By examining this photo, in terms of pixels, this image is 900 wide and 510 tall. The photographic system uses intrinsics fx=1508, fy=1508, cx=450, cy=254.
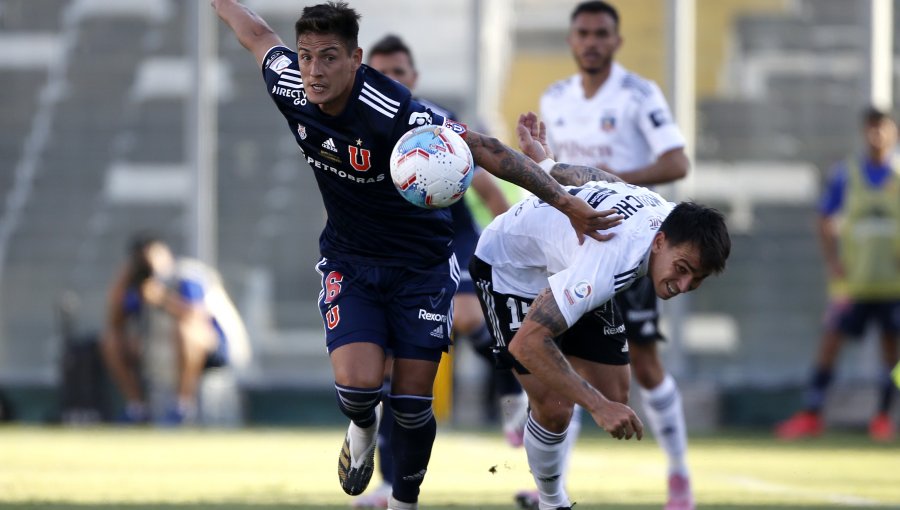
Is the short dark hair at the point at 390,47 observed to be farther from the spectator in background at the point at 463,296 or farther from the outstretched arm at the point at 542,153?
the outstretched arm at the point at 542,153

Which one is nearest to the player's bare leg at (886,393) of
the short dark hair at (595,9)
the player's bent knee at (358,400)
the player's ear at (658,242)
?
the short dark hair at (595,9)

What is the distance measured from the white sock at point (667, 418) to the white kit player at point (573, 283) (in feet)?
4.47

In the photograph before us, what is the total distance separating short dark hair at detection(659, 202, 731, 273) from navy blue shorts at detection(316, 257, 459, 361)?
3.70 feet

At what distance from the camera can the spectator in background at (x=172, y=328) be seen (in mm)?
14250

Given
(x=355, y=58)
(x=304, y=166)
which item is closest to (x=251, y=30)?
(x=355, y=58)

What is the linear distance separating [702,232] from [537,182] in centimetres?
64

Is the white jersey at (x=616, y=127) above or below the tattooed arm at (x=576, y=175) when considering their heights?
above

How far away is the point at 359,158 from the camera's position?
18.7ft

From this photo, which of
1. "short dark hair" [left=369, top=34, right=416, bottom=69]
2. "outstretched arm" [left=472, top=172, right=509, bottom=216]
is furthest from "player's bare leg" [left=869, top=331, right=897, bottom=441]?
"short dark hair" [left=369, top=34, right=416, bottom=69]

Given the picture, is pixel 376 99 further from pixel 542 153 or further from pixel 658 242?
pixel 658 242

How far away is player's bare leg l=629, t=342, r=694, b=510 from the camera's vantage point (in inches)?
281

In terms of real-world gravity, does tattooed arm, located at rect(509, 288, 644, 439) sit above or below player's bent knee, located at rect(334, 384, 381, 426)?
above

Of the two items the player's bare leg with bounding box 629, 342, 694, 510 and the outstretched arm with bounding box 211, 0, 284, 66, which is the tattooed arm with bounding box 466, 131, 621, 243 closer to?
the outstretched arm with bounding box 211, 0, 284, 66

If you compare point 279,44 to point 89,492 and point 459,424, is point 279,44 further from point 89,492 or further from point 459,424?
point 459,424
